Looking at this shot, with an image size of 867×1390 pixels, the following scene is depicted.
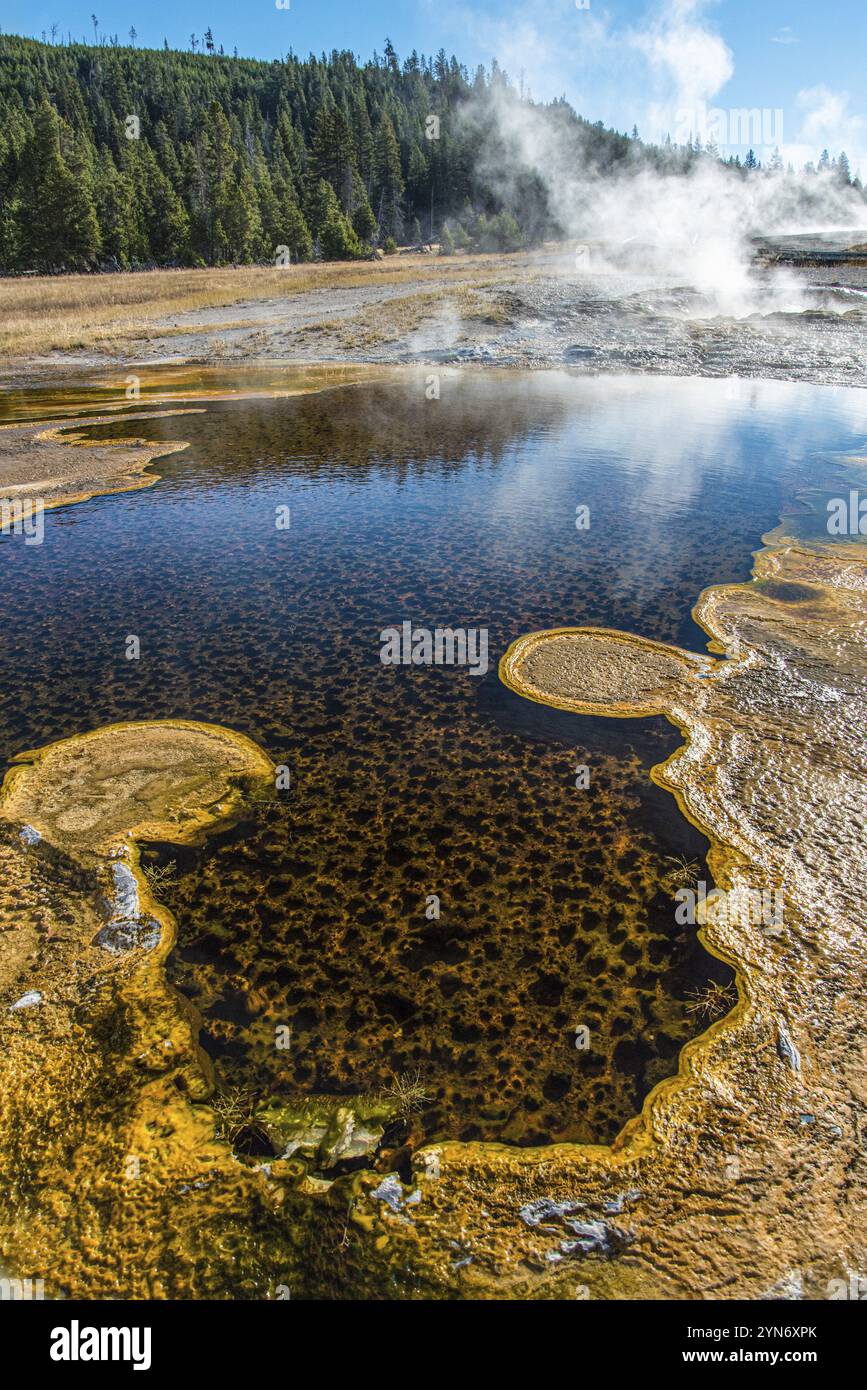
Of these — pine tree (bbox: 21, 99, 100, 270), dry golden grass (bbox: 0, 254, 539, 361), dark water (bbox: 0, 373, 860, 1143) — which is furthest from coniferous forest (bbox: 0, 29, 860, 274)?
dark water (bbox: 0, 373, 860, 1143)

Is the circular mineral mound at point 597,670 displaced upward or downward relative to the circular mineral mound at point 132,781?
upward

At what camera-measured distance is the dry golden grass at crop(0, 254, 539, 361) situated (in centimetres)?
3119

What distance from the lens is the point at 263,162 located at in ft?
224

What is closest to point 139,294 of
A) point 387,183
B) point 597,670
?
point 597,670

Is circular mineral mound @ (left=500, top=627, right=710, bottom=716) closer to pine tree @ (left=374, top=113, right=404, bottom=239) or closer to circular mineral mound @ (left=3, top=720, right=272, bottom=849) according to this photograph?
circular mineral mound @ (left=3, top=720, right=272, bottom=849)

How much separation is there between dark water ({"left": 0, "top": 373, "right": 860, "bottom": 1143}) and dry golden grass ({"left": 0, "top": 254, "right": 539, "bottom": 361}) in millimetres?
20842

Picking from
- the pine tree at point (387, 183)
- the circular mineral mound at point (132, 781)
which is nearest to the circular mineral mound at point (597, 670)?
the circular mineral mound at point (132, 781)

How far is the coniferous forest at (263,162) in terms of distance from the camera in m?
56.6

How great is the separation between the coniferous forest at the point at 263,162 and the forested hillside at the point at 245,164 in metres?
0.19

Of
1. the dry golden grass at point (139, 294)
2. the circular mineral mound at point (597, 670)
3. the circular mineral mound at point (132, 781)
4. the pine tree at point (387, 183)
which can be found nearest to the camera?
the circular mineral mound at point (132, 781)

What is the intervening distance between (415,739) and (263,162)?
7989 cm

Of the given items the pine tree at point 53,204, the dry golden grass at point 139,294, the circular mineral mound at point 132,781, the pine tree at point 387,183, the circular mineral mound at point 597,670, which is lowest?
the circular mineral mound at point 132,781

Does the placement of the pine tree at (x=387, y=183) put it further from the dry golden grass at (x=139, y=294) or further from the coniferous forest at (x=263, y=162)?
the dry golden grass at (x=139, y=294)

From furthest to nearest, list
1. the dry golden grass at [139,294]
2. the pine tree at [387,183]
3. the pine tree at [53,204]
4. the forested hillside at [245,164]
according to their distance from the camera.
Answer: the pine tree at [387,183]
the forested hillside at [245,164]
the pine tree at [53,204]
the dry golden grass at [139,294]
